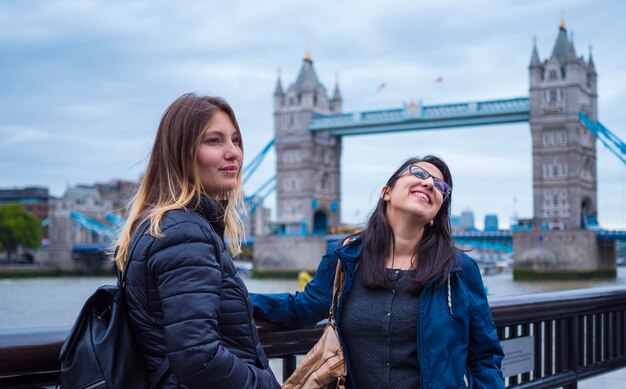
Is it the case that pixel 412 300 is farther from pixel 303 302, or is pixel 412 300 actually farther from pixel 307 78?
pixel 307 78

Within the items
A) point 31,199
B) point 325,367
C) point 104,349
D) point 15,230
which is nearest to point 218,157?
point 104,349

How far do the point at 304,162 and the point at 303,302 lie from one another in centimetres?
4165

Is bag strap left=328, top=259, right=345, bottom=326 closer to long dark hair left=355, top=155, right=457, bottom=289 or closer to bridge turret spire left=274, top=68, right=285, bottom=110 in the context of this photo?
long dark hair left=355, top=155, right=457, bottom=289

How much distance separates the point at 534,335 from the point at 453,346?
3.55 feet

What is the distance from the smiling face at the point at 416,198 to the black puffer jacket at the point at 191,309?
505 millimetres

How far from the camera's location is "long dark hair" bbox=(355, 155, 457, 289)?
1.76m

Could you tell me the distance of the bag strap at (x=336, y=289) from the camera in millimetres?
1827

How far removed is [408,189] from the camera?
6.03 feet

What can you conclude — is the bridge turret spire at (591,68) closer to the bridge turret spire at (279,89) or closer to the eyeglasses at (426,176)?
the bridge turret spire at (279,89)

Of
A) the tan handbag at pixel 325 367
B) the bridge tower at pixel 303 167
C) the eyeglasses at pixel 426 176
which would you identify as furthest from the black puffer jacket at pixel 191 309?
the bridge tower at pixel 303 167

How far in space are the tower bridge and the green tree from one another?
16152 millimetres

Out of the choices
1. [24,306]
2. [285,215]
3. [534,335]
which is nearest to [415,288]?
[534,335]

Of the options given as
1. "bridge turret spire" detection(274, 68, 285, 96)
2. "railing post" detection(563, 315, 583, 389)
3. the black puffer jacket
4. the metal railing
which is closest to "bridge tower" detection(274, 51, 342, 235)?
"bridge turret spire" detection(274, 68, 285, 96)

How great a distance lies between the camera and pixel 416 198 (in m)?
1.83
